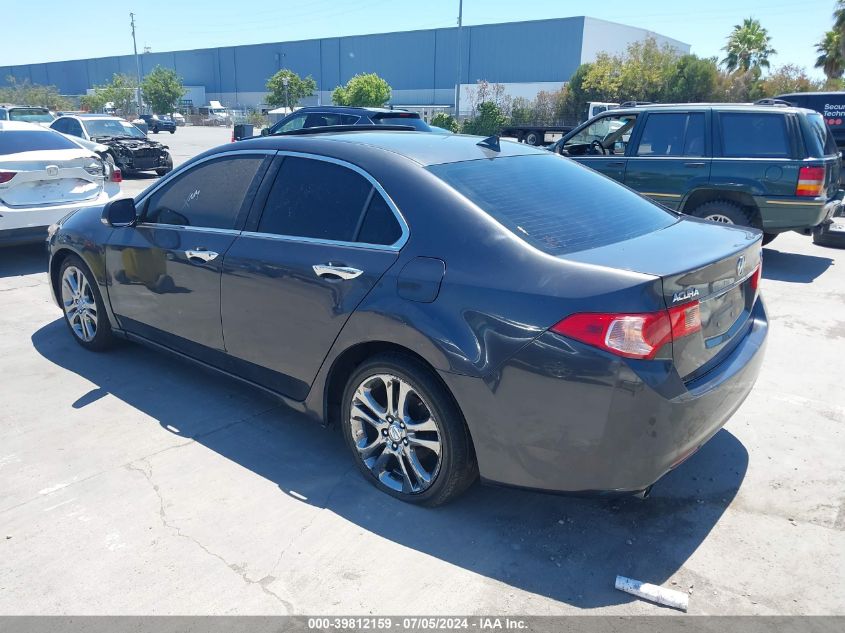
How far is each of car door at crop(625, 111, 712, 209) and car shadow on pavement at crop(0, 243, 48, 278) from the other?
7.52 meters

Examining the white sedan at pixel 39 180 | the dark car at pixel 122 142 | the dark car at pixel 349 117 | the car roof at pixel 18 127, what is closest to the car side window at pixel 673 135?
the dark car at pixel 349 117

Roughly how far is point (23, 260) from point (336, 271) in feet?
23.3

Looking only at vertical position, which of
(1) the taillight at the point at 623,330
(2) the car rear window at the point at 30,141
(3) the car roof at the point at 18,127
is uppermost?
(3) the car roof at the point at 18,127

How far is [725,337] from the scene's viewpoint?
2.98 meters

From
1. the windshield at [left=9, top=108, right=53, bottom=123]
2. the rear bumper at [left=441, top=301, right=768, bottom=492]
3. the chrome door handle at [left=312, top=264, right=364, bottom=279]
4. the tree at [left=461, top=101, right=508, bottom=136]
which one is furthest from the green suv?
the tree at [left=461, top=101, right=508, bottom=136]

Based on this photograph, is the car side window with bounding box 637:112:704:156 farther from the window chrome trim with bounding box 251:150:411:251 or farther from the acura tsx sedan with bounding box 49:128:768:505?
the window chrome trim with bounding box 251:150:411:251

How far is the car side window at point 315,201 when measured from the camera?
3307 mm

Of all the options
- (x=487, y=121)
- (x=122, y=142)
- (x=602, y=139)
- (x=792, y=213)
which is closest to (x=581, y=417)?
(x=792, y=213)

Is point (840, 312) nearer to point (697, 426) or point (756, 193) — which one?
point (756, 193)

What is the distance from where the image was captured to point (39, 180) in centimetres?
754

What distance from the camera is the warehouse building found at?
65.3 metres

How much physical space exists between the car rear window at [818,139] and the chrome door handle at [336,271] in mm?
6401

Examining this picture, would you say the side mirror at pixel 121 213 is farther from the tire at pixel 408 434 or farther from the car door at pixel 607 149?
the car door at pixel 607 149

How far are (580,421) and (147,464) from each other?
2374 mm
